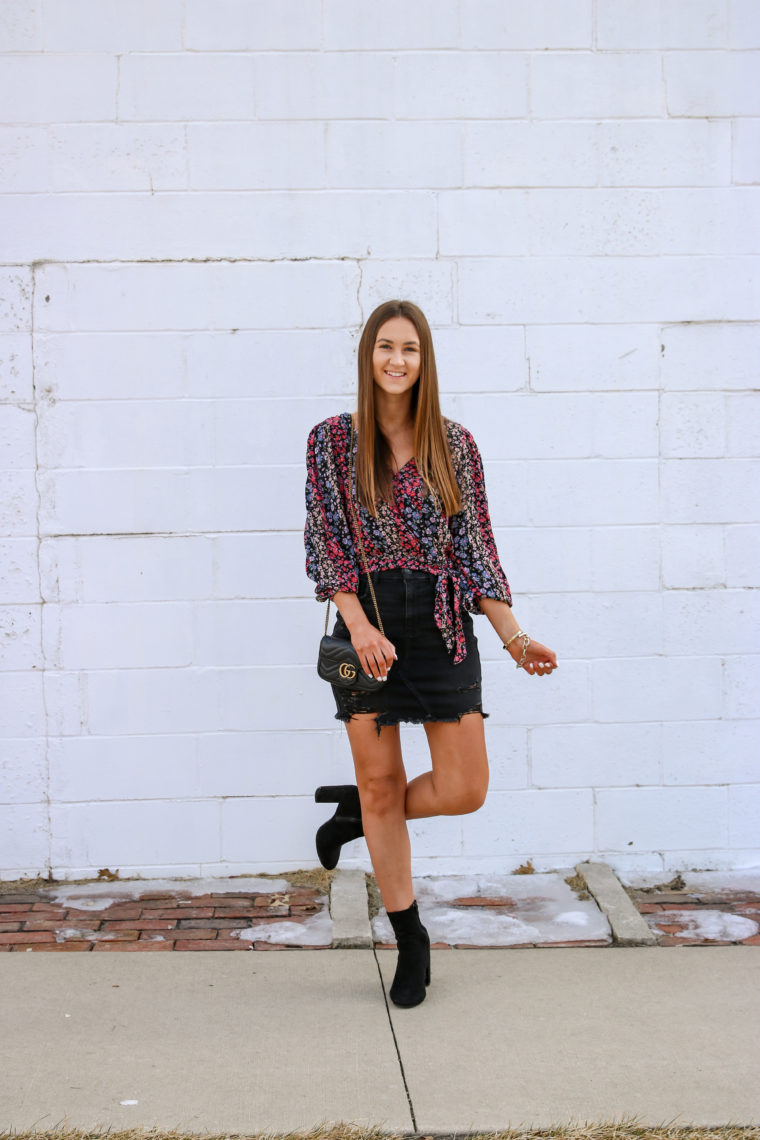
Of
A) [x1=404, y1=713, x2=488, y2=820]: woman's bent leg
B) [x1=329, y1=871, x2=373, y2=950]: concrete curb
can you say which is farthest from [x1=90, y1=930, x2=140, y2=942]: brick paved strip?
[x1=404, y1=713, x2=488, y2=820]: woman's bent leg

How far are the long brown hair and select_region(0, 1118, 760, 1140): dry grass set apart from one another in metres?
1.54

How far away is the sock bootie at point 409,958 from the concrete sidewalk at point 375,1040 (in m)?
0.05

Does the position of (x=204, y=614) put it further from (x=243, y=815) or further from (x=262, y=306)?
(x=262, y=306)

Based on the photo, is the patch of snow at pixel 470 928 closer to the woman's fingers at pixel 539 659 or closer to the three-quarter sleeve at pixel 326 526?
the woman's fingers at pixel 539 659

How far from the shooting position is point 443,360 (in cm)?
438

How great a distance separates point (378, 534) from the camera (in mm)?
3178

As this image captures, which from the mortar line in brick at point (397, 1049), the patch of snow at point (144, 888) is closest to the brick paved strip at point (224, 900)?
the patch of snow at point (144, 888)

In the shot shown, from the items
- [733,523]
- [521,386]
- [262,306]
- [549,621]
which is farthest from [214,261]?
[733,523]

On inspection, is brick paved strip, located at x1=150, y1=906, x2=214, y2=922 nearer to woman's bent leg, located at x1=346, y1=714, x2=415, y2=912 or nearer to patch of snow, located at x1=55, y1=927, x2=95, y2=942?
patch of snow, located at x1=55, y1=927, x2=95, y2=942

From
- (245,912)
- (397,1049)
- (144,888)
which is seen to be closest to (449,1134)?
(397,1049)

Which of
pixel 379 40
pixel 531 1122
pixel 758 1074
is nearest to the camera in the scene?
pixel 531 1122

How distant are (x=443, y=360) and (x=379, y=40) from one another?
1204 mm

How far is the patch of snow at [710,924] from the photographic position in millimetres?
3918

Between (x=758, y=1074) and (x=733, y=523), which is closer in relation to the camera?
(x=758, y=1074)
